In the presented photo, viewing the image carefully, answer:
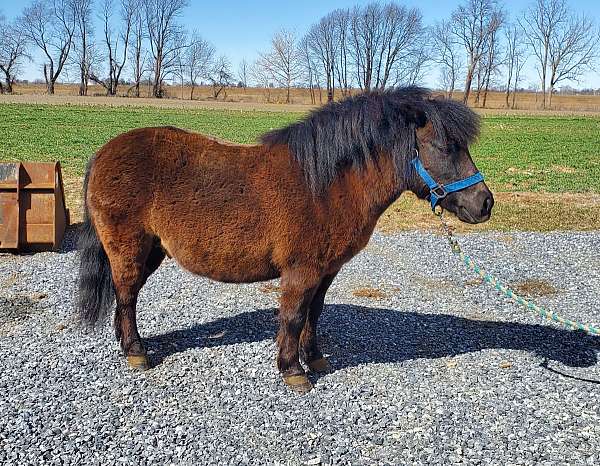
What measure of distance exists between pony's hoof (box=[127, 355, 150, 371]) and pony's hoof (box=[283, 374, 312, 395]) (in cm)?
122

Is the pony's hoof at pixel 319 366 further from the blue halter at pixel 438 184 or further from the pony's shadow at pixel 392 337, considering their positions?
the blue halter at pixel 438 184

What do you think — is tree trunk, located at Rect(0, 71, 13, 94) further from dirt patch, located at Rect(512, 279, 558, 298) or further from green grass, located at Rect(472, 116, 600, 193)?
dirt patch, located at Rect(512, 279, 558, 298)

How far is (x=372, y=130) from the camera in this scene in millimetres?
3939

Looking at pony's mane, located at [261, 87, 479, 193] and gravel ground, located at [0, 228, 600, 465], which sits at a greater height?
pony's mane, located at [261, 87, 479, 193]

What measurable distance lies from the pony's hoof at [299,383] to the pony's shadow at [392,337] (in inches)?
18.8

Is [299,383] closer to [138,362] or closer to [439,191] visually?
[138,362]

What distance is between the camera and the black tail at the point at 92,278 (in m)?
4.73

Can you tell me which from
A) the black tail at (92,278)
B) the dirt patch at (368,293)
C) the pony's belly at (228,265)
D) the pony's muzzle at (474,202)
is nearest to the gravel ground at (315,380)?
the dirt patch at (368,293)

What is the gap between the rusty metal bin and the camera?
7.64 metres

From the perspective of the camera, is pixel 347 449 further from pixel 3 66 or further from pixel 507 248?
pixel 3 66

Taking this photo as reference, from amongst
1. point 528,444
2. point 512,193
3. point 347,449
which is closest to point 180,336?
point 347,449

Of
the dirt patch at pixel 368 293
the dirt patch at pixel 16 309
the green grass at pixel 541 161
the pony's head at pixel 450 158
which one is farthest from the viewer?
the green grass at pixel 541 161

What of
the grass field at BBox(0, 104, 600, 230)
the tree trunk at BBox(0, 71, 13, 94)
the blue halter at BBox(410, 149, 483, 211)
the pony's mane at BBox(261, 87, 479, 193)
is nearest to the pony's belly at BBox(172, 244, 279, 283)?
the pony's mane at BBox(261, 87, 479, 193)

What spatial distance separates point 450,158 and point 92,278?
10.3ft
